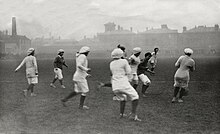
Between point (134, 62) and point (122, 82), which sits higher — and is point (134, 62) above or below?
above

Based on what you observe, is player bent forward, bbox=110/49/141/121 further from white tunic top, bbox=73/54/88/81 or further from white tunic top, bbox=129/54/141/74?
white tunic top, bbox=129/54/141/74

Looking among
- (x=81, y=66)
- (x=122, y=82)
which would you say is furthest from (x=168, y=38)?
(x=122, y=82)

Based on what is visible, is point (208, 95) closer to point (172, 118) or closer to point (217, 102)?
point (217, 102)

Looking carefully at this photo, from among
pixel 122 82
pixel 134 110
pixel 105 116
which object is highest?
pixel 122 82

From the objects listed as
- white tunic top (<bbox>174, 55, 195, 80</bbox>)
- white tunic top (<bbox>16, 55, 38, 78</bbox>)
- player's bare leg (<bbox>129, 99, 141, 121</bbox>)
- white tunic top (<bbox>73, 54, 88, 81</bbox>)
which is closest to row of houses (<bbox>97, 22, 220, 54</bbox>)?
white tunic top (<bbox>16, 55, 38, 78</bbox>)

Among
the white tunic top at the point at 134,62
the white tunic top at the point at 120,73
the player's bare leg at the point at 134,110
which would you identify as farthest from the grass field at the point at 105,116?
the white tunic top at the point at 134,62

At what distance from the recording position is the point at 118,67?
6.45m

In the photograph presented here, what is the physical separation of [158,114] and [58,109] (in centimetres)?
278

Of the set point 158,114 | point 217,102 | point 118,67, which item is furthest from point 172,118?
point 217,102

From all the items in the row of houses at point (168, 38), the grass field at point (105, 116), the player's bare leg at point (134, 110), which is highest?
the row of houses at point (168, 38)

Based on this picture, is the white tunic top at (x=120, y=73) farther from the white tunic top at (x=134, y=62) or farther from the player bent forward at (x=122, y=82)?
the white tunic top at (x=134, y=62)

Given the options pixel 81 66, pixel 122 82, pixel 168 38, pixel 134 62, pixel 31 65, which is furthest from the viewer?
pixel 168 38

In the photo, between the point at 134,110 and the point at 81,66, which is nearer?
the point at 134,110

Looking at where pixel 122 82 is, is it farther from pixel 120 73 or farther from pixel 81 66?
pixel 81 66
